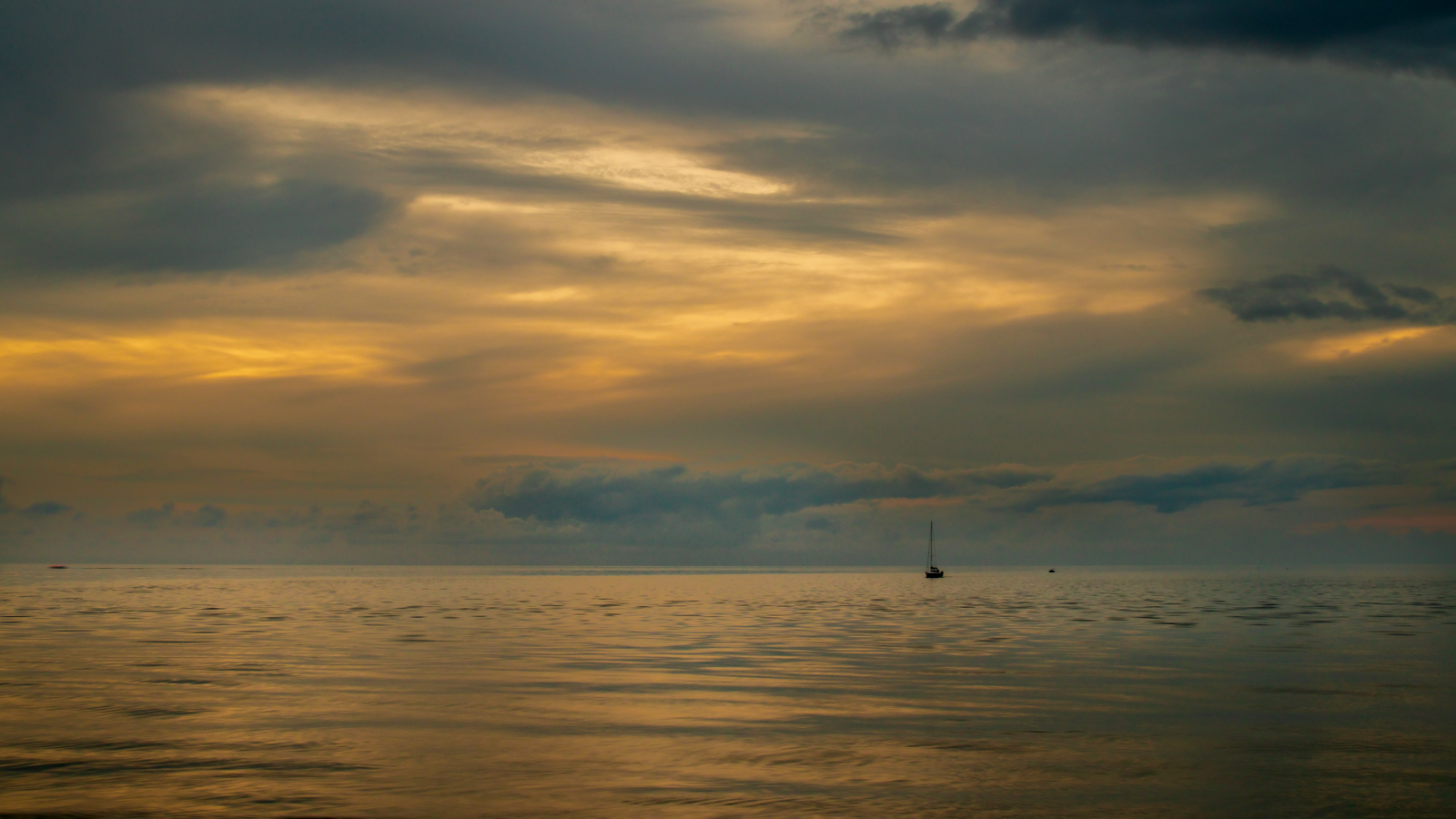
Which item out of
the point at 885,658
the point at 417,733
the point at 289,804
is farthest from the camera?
the point at 885,658

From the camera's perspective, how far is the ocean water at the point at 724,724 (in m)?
20.0

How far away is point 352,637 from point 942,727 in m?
37.9

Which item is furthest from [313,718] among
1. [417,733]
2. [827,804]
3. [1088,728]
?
[1088,728]

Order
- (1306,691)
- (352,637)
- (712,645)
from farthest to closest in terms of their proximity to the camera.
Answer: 1. (352,637)
2. (712,645)
3. (1306,691)

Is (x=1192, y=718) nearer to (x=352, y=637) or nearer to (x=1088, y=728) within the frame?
(x=1088, y=728)

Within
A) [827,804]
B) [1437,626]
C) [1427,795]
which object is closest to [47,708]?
[827,804]

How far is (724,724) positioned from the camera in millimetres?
27766

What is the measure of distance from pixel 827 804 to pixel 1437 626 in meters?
60.6

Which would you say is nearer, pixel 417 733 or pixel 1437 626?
pixel 417 733

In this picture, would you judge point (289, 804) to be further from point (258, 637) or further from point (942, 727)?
point (258, 637)

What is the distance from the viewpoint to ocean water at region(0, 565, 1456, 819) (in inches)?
787

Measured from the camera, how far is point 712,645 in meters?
51.8

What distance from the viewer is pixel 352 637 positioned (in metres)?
55.5

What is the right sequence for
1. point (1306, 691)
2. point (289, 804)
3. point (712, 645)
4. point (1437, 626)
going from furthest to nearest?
1. point (1437, 626)
2. point (712, 645)
3. point (1306, 691)
4. point (289, 804)
